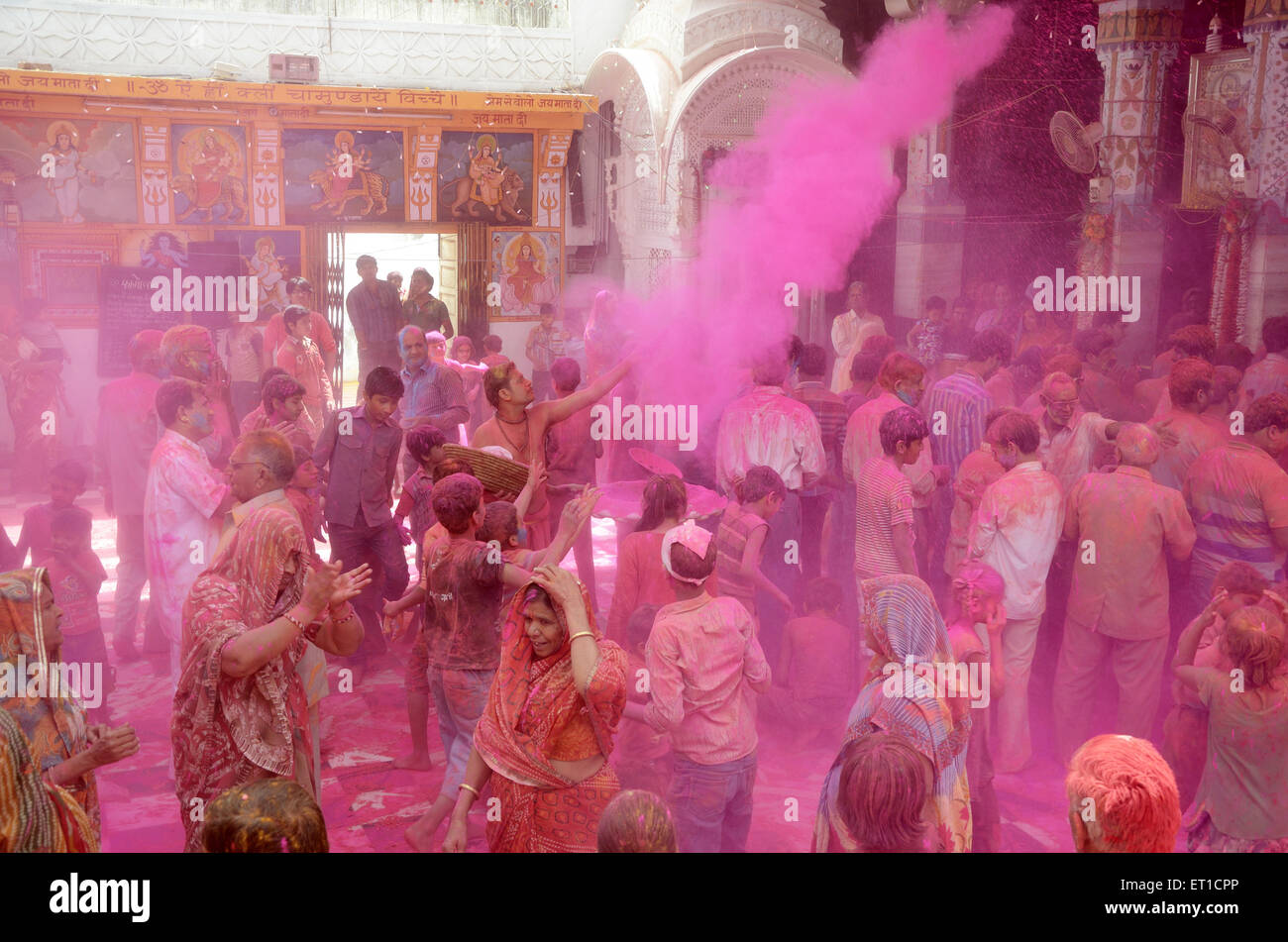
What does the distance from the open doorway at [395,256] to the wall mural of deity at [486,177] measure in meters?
0.48

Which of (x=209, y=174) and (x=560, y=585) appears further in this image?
(x=209, y=174)

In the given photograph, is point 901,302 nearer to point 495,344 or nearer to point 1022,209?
point 1022,209

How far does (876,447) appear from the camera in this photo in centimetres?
593

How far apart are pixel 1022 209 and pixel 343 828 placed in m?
9.11

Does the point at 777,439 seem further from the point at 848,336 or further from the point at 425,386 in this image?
the point at 848,336

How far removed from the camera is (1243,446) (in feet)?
16.4

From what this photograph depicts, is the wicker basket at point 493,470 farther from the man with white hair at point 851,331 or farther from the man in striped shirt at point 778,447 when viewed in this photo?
the man with white hair at point 851,331

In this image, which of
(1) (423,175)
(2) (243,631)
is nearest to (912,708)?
(2) (243,631)

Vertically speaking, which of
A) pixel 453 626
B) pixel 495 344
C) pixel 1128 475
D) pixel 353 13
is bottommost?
pixel 453 626

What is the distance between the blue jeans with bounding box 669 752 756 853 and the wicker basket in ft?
5.29

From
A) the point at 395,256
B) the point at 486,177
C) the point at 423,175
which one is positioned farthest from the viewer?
the point at 395,256

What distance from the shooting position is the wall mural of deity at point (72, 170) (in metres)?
8.13

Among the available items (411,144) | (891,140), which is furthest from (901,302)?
(411,144)

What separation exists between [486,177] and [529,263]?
0.71 meters
